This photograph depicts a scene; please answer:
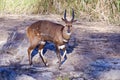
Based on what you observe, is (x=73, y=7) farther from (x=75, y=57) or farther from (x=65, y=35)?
(x=65, y=35)

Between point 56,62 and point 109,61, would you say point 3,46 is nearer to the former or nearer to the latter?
point 56,62

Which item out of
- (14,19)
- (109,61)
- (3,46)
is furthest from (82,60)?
(14,19)

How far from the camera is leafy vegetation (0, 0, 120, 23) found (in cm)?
1212

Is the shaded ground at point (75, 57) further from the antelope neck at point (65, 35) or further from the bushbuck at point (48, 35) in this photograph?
the antelope neck at point (65, 35)

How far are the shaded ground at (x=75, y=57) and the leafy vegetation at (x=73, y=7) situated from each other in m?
1.26

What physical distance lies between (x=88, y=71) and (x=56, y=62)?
713 millimetres

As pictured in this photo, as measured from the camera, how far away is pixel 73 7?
Result: 487 inches

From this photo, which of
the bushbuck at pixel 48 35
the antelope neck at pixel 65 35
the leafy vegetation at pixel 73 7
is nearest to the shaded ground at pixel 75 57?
the bushbuck at pixel 48 35

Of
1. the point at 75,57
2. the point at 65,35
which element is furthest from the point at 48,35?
the point at 75,57

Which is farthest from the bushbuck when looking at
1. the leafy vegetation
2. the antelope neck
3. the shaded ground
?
the leafy vegetation

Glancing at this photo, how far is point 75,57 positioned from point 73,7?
4.46m

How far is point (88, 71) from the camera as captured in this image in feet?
24.3

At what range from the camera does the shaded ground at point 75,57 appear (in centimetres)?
719

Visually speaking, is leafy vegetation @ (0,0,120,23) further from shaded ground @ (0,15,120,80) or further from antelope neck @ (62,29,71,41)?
antelope neck @ (62,29,71,41)
